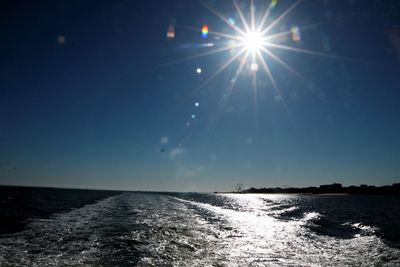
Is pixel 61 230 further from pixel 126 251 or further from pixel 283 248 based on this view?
pixel 283 248

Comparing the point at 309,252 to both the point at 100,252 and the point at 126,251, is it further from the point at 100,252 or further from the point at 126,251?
the point at 100,252

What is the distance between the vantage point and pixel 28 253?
46.4 ft

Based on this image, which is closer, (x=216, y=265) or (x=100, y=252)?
(x=216, y=265)

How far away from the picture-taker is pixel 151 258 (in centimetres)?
1384

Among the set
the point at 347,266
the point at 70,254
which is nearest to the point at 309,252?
the point at 347,266

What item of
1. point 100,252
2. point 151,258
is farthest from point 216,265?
point 100,252

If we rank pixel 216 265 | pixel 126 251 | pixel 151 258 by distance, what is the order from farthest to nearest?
pixel 126 251 < pixel 151 258 < pixel 216 265

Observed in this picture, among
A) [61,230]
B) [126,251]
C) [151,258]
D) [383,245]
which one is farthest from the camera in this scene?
[61,230]

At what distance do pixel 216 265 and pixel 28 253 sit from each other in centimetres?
916

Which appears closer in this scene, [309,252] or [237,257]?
[237,257]

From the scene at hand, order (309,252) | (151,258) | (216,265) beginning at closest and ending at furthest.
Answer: (216,265)
(151,258)
(309,252)

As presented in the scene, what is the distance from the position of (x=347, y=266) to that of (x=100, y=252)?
1190 centimetres

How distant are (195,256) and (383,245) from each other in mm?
12760

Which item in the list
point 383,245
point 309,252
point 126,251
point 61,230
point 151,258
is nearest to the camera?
point 151,258
